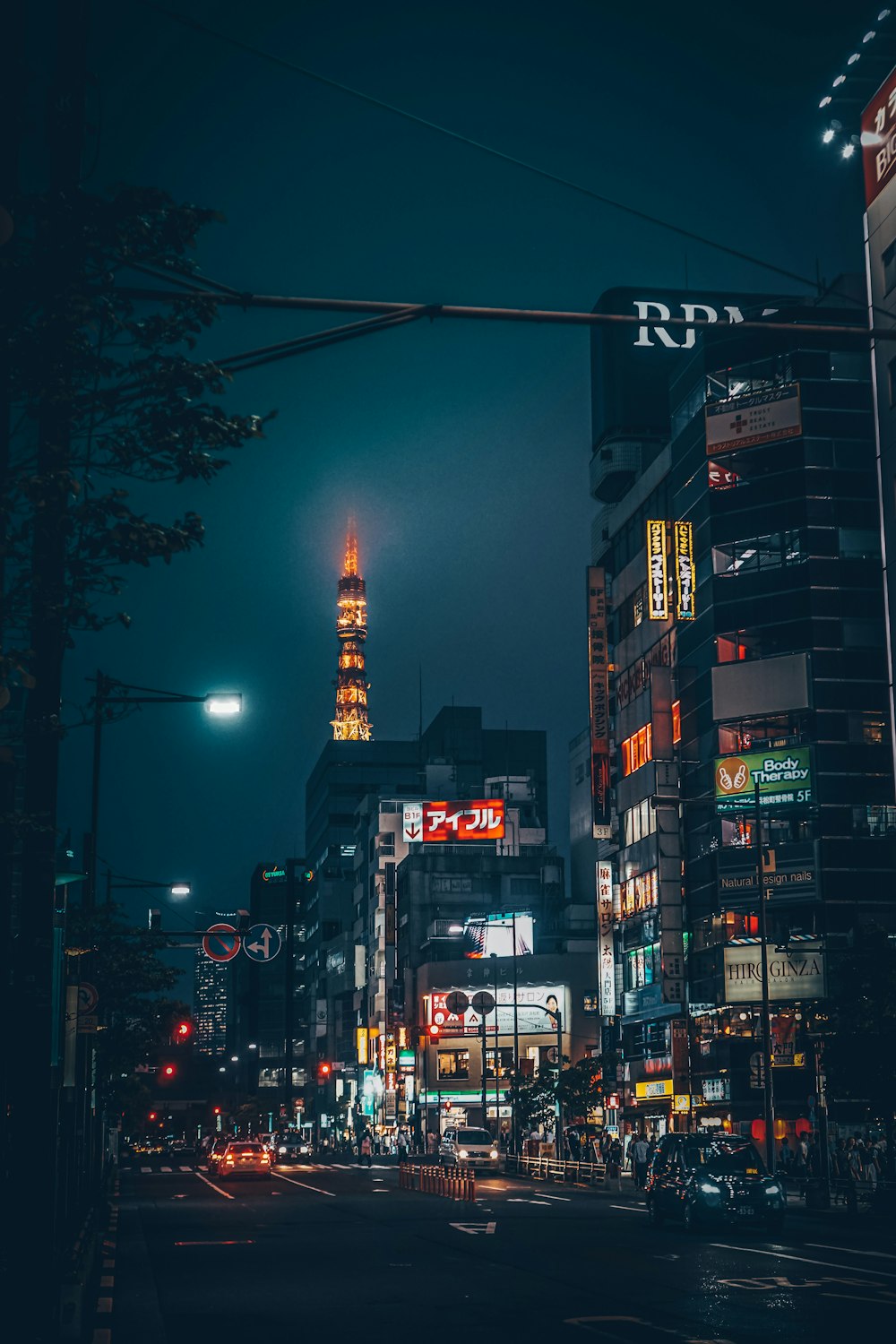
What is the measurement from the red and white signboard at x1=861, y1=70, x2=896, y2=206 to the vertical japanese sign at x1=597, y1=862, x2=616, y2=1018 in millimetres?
42025

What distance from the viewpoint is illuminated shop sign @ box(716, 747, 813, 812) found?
6975 cm

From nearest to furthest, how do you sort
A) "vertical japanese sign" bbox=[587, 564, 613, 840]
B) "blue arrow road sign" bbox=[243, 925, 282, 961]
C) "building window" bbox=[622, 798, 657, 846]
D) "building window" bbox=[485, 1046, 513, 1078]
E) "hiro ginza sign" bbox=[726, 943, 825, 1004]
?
"blue arrow road sign" bbox=[243, 925, 282, 961] → "hiro ginza sign" bbox=[726, 943, 825, 1004] → "building window" bbox=[622, 798, 657, 846] → "vertical japanese sign" bbox=[587, 564, 613, 840] → "building window" bbox=[485, 1046, 513, 1078]

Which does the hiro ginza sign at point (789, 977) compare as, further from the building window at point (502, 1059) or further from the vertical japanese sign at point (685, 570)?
the building window at point (502, 1059)

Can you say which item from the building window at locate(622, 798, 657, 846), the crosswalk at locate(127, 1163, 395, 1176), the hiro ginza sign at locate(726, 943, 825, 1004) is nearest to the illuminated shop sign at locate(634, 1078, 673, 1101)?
the hiro ginza sign at locate(726, 943, 825, 1004)

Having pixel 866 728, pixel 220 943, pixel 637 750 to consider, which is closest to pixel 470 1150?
pixel 637 750

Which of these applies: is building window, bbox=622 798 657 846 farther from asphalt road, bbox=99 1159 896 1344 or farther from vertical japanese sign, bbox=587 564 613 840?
asphalt road, bbox=99 1159 896 1344

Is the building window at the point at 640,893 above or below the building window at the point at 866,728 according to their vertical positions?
below

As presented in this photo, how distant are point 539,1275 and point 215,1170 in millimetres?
54651

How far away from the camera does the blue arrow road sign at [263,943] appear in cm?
3766

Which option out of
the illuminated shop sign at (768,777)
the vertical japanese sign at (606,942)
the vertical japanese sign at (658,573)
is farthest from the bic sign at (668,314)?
the illuminated shop sign at (768,777)

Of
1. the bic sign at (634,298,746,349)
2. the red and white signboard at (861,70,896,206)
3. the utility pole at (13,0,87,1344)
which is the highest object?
the bic sign at (634,298,746,349)

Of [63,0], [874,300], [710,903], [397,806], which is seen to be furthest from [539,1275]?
[397,806]

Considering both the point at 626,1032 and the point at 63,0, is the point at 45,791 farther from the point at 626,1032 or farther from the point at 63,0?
the point at 626,1032

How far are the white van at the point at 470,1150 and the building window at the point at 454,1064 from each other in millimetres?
57103
